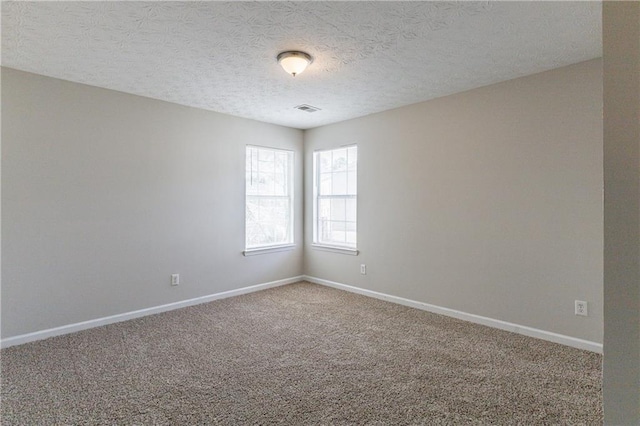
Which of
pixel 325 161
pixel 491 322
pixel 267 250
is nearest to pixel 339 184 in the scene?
pixel 325 161

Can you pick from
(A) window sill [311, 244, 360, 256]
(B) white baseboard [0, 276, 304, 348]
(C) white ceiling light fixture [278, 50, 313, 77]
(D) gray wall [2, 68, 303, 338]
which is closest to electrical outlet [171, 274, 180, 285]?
(D) gray wall [2, 68, 303, 338]

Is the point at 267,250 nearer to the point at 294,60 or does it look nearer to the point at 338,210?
the point at 338,210

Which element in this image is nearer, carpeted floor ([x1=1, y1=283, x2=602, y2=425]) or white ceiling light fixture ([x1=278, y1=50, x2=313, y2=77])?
carpeted floor ([x1=1, y1=283, x2=602, y2=425])

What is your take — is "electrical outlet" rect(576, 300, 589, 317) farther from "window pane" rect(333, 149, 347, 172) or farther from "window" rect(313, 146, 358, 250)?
"window pane" rect(333, 149, 347, 172)

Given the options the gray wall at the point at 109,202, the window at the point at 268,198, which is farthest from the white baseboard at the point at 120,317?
the window at the point at 268,198

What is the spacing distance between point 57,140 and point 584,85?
4.75 metres

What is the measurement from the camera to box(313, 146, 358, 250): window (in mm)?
4824

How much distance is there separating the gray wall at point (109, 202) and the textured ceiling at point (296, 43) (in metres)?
0.36

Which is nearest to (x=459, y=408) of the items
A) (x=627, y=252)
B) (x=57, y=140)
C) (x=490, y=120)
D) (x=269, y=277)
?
(x=627, y=252)

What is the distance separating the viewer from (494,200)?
3363 millimetres

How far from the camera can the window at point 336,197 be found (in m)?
4.82

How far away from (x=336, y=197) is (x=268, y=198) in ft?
3.37

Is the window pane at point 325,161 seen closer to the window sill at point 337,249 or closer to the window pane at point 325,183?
the window pane at point 325,183

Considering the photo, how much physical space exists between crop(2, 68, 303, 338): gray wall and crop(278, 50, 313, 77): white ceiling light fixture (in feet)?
6.38
